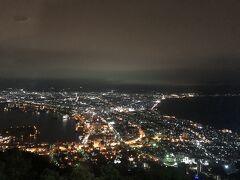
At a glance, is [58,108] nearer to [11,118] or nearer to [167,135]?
[11,118]

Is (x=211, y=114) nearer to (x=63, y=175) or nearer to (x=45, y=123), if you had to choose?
(x=45, y=123)

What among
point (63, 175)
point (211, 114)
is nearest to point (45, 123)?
point (211, 114)

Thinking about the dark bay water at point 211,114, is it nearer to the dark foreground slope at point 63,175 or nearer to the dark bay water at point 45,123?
the dark bay water at point 45,123

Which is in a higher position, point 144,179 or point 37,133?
point 144,179

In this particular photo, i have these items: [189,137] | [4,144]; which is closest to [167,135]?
[189,137]

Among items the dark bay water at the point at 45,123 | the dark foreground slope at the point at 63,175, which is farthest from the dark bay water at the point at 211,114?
the dark foreground slope at the point at 63,175

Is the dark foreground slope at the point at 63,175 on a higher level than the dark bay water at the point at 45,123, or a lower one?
higher

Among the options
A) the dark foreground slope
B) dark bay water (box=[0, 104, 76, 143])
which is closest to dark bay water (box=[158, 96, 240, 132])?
dark bay water (box=[0, 104, 76, 143])

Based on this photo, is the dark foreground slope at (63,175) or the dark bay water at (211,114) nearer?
the dark foreground slope at (63,175)
